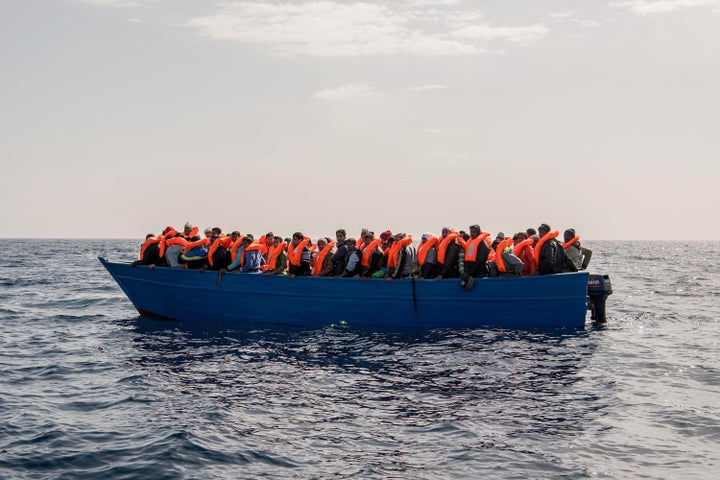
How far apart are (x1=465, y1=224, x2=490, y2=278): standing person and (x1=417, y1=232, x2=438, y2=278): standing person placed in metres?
0.87

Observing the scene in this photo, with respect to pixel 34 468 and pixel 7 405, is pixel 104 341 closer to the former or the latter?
pixel 7 405

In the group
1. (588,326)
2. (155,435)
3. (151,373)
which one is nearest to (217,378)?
(151,373)

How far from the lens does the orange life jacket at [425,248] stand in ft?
54.2

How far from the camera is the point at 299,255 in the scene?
56.1 ft

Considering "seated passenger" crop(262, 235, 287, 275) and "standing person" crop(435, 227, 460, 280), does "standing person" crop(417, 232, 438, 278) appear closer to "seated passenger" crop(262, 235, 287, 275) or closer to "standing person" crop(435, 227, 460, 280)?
"standing person" crop(435, 227, 460, 280)

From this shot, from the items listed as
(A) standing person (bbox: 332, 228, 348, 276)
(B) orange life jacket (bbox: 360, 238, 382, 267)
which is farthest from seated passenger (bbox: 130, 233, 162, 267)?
(B) orange life jacket (bbox: 360, 238, 382, 267)

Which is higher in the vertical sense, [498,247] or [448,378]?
[498,247]

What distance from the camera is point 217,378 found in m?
11.6

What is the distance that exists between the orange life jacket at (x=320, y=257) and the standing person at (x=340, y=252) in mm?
193

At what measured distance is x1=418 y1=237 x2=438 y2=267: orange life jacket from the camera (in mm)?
16531

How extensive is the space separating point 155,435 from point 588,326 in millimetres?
12914

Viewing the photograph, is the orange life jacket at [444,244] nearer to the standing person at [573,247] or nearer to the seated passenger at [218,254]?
the standing person at [573,247]

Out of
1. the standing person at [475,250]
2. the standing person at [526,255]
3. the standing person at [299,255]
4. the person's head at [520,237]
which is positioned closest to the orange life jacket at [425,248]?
the standing person at [475,250]

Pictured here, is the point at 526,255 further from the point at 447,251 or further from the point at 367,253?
the point at 367,253
